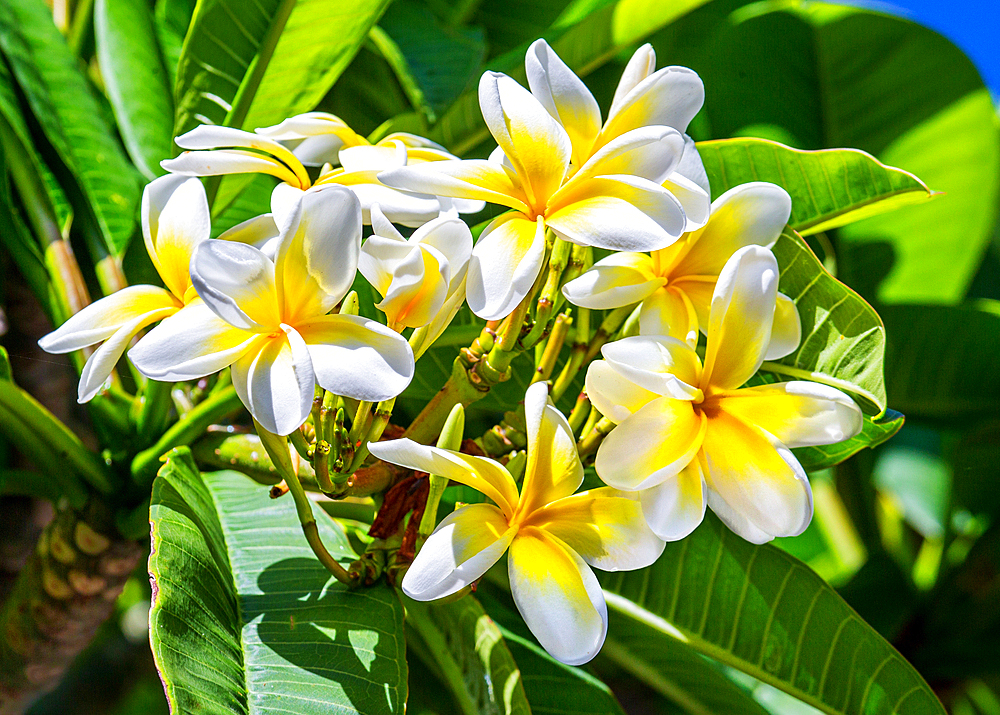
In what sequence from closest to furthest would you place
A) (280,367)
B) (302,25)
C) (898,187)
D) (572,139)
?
(280,367)
(572,139)
(898,187)
(302,25)

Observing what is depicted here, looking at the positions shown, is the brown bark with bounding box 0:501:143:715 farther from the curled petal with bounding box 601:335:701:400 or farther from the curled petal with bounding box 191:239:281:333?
the curled petal with bounding box 601:335:701:400

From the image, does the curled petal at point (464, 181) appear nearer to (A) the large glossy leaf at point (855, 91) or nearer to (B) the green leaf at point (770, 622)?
(B) the green leaf at point (770, 622)

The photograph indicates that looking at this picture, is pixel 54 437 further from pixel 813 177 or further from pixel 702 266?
pixel 813 177

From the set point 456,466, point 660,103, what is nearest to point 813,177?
point 660,103

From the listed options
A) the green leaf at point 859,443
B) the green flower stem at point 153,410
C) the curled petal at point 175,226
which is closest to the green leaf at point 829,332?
the green leaf at point 859,443

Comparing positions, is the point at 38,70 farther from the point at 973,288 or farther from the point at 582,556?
the point at 973,288

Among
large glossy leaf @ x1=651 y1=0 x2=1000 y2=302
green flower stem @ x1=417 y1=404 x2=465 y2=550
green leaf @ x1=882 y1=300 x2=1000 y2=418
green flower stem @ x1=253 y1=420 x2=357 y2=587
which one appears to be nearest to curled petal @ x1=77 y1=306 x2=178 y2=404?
green flower stem @ x1=253 y1=420 x2=357 y2=587

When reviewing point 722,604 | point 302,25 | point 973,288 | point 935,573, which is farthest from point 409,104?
point 973,288
